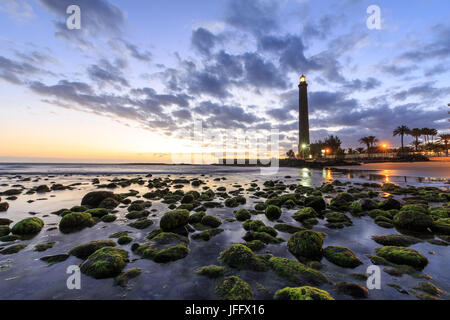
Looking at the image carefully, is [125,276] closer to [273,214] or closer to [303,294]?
[303,294]

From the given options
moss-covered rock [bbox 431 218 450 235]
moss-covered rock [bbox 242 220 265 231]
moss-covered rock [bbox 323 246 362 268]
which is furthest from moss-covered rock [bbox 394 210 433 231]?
moss-covered rock [bbox 242 220 265 231]

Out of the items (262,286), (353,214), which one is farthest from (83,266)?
(353,214)

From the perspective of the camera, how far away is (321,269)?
4.36 metres

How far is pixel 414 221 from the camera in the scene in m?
6.61

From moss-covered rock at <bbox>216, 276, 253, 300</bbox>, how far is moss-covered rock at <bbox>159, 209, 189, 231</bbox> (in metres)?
3.71

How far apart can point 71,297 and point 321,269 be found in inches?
210

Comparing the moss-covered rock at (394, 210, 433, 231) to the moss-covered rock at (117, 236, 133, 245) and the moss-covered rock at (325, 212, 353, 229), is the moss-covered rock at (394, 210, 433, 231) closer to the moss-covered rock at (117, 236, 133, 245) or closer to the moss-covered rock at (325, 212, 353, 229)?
the moss-covered rock at (325, 212, 353, 229)

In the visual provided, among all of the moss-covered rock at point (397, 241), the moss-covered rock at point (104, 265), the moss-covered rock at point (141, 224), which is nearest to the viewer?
the moss-covered rock at point (104, 265)

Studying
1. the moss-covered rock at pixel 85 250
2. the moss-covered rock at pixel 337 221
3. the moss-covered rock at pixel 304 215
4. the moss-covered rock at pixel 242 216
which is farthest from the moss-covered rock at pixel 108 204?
the moss-covered rock at pixel 337 221

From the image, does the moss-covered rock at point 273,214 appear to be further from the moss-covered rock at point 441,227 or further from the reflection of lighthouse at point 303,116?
the reflection of lighthouse at point 303,116

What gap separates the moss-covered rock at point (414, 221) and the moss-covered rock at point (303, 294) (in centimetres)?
597

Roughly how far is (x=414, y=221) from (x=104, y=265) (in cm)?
Answer: 997

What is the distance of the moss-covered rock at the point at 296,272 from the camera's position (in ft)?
12.9

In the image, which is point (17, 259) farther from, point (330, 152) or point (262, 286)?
point (330, 152)
